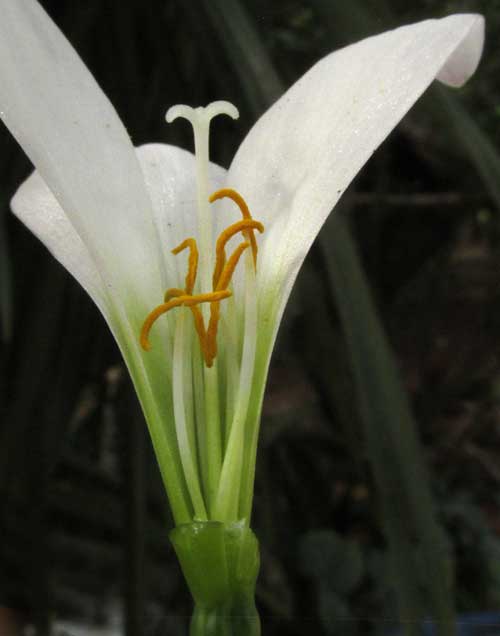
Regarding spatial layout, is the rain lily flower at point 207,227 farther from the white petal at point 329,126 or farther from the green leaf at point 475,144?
the green leaf at point 475,144

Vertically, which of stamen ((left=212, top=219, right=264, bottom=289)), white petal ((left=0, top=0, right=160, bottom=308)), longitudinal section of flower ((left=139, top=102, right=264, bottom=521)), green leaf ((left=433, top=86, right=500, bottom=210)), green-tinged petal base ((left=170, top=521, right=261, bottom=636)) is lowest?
green-tinged petal base ((left=170, top=521, right=261, bottom=636))

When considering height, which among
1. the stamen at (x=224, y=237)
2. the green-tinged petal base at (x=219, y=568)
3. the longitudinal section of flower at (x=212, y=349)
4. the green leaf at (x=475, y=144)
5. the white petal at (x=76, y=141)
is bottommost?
the green-tinged petal base at (x=219, y=568)

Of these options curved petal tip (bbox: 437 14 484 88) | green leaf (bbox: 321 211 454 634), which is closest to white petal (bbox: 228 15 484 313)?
curved petal tip (bbox: 437 14 484 88)

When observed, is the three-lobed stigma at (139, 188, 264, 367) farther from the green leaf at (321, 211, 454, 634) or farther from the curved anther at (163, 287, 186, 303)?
the green leaf at (321, 211, 454, 634)

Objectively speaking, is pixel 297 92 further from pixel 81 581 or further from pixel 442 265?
pixel 442 265

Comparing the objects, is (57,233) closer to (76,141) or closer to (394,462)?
(76,141)

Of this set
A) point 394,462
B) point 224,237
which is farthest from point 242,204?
point 394,462

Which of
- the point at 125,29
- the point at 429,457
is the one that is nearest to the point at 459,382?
the point at 429,457

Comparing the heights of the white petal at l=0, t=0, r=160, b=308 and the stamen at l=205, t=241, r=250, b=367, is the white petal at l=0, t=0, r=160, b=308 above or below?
above

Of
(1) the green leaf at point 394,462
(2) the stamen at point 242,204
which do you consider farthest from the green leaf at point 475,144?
(2) the stamen at point 242,204
